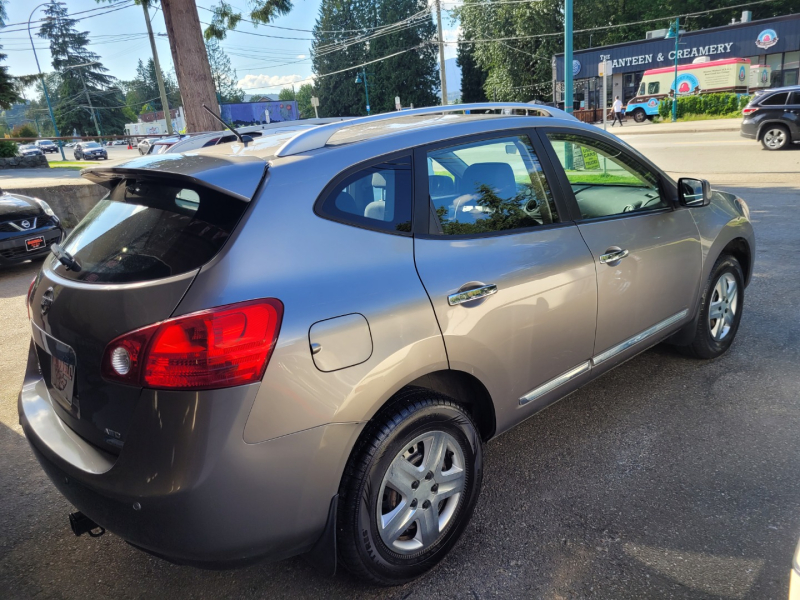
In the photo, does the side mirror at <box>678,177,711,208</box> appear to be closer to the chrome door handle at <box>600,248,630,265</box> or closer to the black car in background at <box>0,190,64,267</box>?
the chrome door handle at <box>600,248,630,265</box>

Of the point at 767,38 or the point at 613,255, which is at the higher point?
the point at 767,38

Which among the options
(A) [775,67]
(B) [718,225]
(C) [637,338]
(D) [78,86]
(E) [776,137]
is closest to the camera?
(C) [637,338]

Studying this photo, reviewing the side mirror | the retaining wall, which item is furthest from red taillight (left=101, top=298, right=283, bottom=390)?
the retaining wall

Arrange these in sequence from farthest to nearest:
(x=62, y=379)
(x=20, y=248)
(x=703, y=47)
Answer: (x=703, y=47), (x=20, y=248), (x=62, y=379)

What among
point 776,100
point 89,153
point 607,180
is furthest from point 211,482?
point 89,153

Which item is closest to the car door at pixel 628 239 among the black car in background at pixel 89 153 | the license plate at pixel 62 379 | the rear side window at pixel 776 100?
the license plate at pixel 62 379

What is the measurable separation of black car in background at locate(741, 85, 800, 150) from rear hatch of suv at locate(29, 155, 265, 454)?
674 inches

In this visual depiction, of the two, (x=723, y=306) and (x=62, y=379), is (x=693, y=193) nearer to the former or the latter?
(x=723, y=306)

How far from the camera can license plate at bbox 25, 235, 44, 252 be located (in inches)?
311

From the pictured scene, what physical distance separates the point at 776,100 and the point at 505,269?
661 inches

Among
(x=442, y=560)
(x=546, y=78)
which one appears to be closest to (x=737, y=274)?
(x=442, y=560)

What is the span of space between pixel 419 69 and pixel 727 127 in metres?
46.6

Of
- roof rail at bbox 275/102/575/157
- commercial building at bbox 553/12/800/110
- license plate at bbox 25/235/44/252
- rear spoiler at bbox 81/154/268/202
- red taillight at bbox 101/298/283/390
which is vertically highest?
commercial building at bbox 553/12/800/110

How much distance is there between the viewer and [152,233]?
2.09 m
